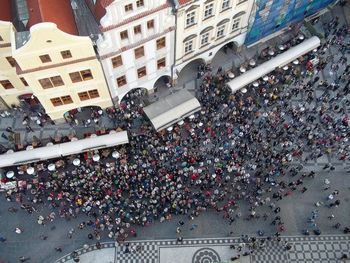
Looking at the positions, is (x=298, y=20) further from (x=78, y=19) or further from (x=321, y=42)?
(x=78, y=19)

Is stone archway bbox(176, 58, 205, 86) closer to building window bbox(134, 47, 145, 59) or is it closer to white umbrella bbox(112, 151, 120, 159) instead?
building window bbox(134, 47, 145, 59)

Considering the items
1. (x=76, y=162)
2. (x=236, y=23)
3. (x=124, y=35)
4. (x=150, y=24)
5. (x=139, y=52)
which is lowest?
(x=76, y=162)

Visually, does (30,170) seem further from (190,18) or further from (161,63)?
(190,18)

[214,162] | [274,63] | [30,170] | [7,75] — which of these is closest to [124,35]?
[7,75]

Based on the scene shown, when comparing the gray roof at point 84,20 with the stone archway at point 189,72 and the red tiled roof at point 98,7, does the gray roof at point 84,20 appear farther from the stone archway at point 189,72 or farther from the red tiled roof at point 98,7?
the stone archway at point 189,72

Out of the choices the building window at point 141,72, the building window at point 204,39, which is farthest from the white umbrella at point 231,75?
the building window at point 141,72
